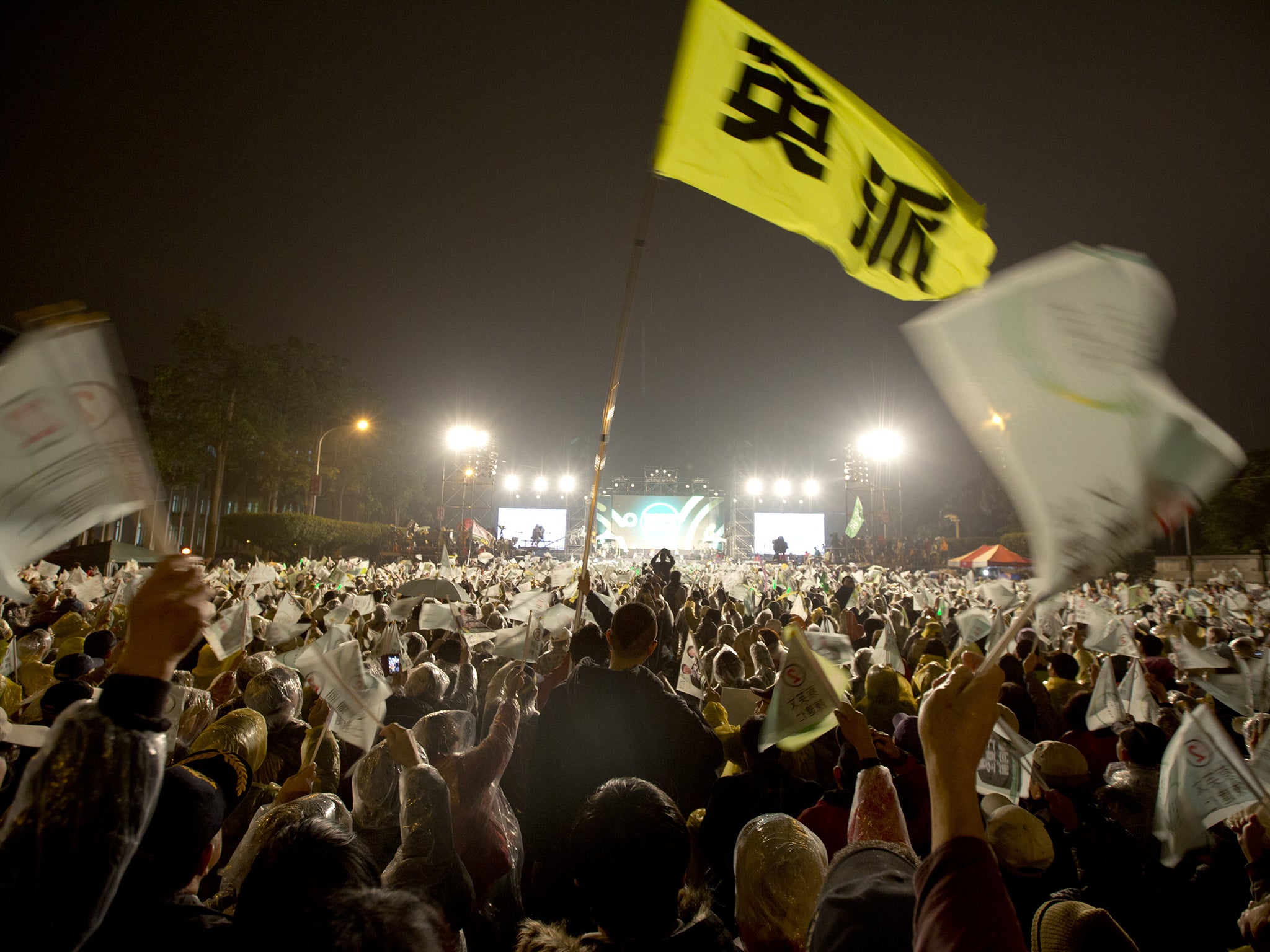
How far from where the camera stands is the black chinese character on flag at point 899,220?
319 cm

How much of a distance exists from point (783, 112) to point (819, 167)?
0.31m

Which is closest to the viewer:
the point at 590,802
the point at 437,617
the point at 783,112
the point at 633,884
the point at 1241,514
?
the point at 633,884

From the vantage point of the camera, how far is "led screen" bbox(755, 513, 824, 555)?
2044 inches

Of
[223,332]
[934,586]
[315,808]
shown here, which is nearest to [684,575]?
[934,586]

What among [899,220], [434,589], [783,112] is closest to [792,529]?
[434,589]

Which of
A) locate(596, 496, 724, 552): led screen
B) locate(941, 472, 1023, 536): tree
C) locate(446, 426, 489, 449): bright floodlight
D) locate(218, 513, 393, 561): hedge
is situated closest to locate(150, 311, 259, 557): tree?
locate(218, 513, 393, 561): hedge

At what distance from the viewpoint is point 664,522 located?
163 ft

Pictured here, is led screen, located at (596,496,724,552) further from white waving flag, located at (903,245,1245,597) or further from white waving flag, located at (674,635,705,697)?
white waving flag, located at (903,245,1245,597)

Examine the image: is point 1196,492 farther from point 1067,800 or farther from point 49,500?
point 49,500

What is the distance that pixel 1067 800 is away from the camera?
2.94 m

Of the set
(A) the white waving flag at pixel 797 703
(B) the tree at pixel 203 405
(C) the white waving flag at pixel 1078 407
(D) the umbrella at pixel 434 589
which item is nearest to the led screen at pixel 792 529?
(B) the tree at pixel 203 405

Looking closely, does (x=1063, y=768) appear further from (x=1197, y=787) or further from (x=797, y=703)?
(x=797, y=703)

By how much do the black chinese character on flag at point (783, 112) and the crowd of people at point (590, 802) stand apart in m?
2.29

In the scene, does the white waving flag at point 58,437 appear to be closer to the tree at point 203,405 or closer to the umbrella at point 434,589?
the umbrella at point 434,589
